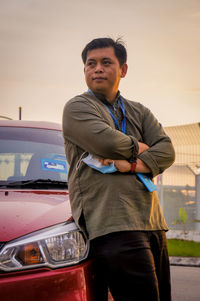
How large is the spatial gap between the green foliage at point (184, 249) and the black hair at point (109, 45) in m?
6.02

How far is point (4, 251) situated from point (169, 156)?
1145mm

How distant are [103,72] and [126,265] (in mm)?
1142

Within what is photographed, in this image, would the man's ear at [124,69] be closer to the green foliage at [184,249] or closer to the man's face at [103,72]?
the man's face at [103,72]

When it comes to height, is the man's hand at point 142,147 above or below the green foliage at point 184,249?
above

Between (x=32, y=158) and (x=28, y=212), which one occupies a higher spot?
(x=32, y=158)

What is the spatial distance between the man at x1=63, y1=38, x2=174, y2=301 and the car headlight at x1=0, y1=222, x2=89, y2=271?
3.5 inches

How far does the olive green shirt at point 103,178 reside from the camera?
8.11 feet

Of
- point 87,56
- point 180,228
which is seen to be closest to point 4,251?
point 87,56

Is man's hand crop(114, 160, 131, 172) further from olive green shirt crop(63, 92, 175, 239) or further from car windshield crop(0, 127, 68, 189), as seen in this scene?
car windshield crop(0, 127, 68, 189)

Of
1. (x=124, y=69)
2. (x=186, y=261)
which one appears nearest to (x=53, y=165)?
(x=124, y=69)

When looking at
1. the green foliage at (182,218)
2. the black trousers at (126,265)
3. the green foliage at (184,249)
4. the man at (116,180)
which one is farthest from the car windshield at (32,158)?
the green foliage at (182,218)

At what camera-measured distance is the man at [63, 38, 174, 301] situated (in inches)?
95.3

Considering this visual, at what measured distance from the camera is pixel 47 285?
7.37 ft

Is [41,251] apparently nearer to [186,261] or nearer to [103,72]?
[103,72]
